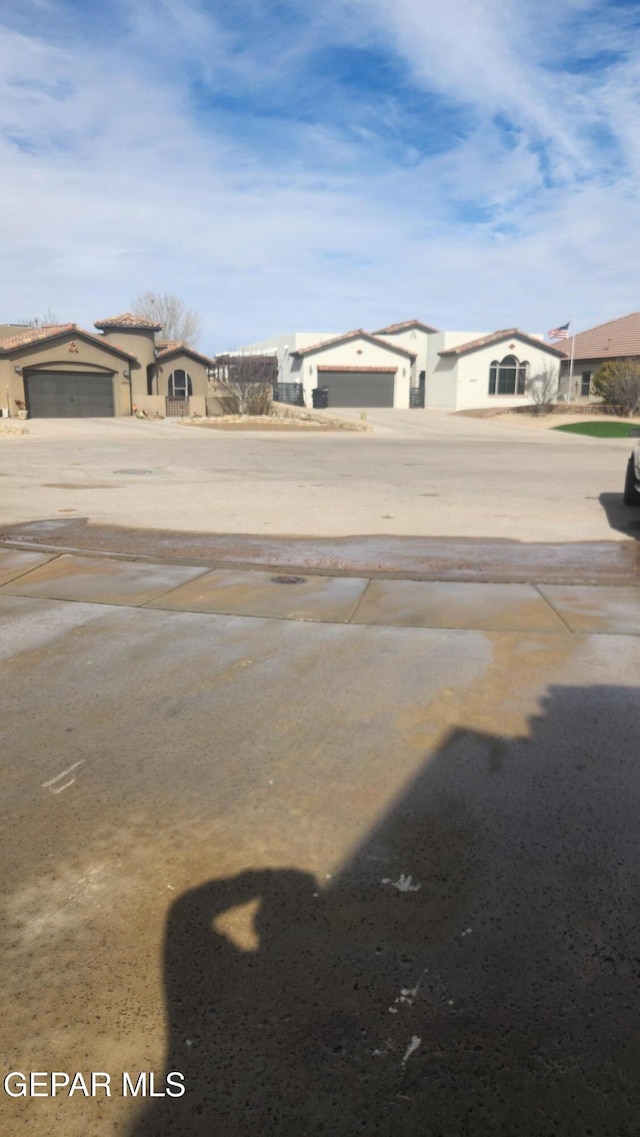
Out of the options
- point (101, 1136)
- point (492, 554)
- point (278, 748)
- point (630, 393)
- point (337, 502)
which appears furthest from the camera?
point (630, 393)

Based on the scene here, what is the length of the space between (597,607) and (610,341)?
5761 cm

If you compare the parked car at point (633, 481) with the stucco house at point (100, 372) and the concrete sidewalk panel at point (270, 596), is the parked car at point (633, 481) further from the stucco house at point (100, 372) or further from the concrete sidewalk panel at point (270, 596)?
the stucco house at point (100, 372)

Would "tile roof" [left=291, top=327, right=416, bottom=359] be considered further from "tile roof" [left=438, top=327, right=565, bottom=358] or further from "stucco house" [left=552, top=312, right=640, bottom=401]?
"stucco house" [left=552, top=312, right=640, bottom=401]

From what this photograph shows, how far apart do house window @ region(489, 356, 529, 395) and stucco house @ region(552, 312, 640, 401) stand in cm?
396

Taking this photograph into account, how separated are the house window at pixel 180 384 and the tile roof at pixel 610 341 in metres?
28.8

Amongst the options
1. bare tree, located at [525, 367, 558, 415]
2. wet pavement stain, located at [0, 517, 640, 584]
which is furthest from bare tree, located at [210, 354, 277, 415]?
wet pavement stain, located at [0, 517, 640, 584]

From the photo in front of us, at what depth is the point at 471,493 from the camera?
14070mm

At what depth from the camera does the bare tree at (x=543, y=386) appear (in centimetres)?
5391

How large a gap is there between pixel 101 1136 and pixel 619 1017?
4.78 ft

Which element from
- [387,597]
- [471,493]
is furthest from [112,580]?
[471,493]

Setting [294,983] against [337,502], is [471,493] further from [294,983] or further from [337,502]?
[294,983]

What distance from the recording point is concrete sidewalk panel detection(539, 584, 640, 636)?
237 inches

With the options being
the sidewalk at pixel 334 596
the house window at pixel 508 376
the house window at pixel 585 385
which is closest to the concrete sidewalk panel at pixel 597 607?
the sidewalk at pixel 334 596

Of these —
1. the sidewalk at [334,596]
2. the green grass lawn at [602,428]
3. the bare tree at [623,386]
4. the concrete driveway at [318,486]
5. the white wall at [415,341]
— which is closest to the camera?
the sidewalk at [334,596]
